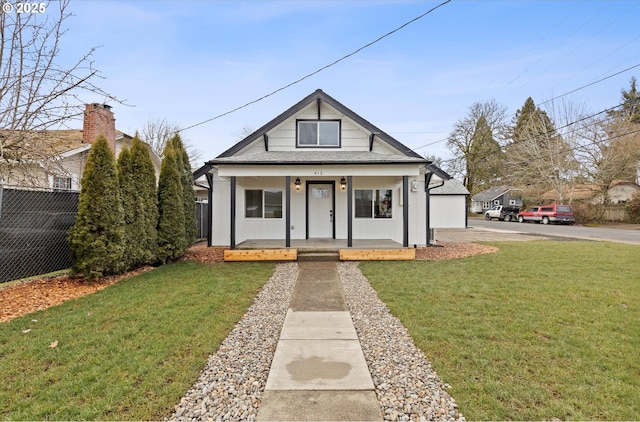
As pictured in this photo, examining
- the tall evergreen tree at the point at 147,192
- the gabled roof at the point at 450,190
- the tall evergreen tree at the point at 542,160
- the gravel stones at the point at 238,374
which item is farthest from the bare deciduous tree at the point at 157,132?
the tall evergreen tree at the point at 542,160

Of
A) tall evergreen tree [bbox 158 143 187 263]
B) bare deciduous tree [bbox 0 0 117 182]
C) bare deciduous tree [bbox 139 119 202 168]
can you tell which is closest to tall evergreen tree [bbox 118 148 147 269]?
tall evergreen tree [bbox 158 143 187 263]

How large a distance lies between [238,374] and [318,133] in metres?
9.52

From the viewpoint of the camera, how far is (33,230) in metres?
6.15

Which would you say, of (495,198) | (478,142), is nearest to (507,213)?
(478,142)

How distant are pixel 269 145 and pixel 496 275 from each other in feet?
27.3

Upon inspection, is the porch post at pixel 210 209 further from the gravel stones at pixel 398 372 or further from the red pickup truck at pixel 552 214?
the red pickup truck at pixel 552 214

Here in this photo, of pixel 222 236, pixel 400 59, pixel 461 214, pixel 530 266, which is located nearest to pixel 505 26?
pixel 400 59

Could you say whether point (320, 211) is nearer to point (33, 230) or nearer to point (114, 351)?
point (33, 230)

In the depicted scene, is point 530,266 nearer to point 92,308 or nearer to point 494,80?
point 92,308

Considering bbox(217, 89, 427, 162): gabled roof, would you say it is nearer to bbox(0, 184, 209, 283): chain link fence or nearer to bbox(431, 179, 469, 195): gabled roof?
bbox(431, 179, 469, 195): gabled roof

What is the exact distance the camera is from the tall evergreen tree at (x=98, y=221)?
6328mm

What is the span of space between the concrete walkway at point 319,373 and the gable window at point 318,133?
24.3 feet

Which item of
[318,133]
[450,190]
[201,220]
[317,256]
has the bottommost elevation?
[317,256]

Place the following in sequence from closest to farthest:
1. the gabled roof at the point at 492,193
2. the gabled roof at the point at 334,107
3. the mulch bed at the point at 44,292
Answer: the mulch bed at the point at 44,292
the gabled roof at the point at 334,107
the gabled roof at the point at 492,193
